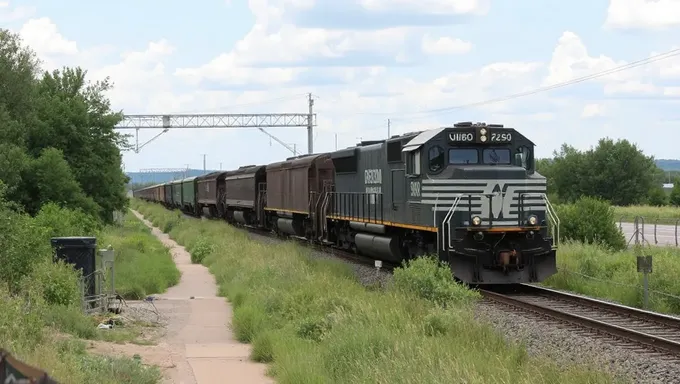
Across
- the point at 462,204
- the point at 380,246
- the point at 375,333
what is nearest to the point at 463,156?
the point at 462,204

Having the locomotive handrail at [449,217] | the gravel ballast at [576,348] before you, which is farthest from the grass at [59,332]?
the locomotive handrail at [449,217]

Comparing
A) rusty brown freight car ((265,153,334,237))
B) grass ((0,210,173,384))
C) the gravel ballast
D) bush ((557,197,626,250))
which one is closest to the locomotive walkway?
grass ((0,210,173,384))

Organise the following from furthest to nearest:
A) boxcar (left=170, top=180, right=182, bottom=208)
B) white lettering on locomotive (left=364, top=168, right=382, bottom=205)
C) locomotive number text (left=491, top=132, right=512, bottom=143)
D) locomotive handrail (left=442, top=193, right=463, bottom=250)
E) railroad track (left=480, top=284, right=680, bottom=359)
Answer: boxcar (left=170, top=180, right=182, bottom=208), white lettering on locomotive (left=364, top=168, right=382, bottom=205), locomotive number text (left=491, top=132, right=512, bottom=143), locomotive handrail (left=442, top=193, right=463, bottom=250), railroad track (left=480, top=284, right=680, bottom=359)

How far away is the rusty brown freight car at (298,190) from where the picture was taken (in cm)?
2894

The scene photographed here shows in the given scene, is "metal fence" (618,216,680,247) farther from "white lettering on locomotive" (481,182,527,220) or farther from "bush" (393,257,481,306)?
"bush" (393,257,481,306)

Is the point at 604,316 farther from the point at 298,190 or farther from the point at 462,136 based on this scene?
the point at 298,190

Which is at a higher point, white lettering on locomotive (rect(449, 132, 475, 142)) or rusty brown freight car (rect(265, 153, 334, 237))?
white lettering on locomotive (rect(449, 132, 475, 142))

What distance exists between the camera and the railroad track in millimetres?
11641

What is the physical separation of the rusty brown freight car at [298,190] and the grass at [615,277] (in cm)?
884

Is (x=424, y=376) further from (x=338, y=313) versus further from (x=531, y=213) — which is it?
(x=531, y=213)

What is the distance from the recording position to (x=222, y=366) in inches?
430

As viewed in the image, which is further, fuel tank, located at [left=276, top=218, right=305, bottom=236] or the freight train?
fuel tank, located at [left=276, top=218, right=305, bottom=236]

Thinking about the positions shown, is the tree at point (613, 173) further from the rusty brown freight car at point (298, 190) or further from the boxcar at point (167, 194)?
the rusty brown freight car at point (298, 190)

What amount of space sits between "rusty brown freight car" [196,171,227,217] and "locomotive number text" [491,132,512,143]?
1337 inches
